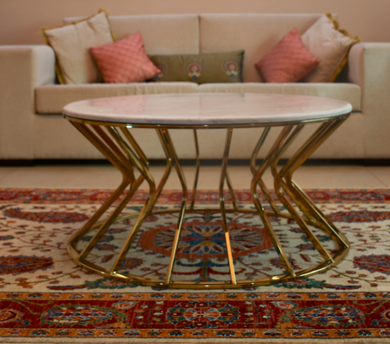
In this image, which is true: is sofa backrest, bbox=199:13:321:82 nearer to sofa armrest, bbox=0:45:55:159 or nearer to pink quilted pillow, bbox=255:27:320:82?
pink quilted pillow, bbox=255:27:320:82

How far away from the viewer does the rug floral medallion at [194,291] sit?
111 centimetres

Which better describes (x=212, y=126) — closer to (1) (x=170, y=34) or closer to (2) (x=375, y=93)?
(2) (x=375, y=93)

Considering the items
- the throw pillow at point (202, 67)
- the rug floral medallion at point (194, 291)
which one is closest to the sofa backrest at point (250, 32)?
the throw pillow at point (202, 67)

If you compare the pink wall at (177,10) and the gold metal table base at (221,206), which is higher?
the pink wall at (177,10)

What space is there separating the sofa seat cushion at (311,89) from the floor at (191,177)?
0.43 m

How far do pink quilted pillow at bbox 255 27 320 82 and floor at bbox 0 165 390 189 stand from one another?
0.66 metres

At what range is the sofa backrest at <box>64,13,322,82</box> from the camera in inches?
141

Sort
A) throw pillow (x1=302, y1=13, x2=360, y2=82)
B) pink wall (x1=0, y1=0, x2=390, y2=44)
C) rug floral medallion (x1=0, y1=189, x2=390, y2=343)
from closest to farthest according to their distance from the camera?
rug floral medallion (x1=0, y1=189, x2=390, y2=343)
throw pillow (x1=302, y1=13, x2=360, y2=82)
pink wall (x1=0, y1=0, x2=390, y2=44)

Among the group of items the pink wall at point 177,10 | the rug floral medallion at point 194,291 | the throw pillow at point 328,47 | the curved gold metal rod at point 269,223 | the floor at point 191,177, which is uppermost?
the pink wall at point 177,10

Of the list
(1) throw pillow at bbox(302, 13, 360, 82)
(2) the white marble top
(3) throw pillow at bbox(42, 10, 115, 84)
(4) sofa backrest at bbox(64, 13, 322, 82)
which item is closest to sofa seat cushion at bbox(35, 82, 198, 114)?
(3) throw pillow at bbox(42, 10, 115, 84)

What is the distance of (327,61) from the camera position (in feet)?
10.7

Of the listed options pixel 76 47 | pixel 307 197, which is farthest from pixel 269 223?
pixel 76 47

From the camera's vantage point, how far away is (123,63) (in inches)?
131

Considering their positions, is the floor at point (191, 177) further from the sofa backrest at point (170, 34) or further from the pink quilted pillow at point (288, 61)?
the sofa backrest at point (170, 34)
